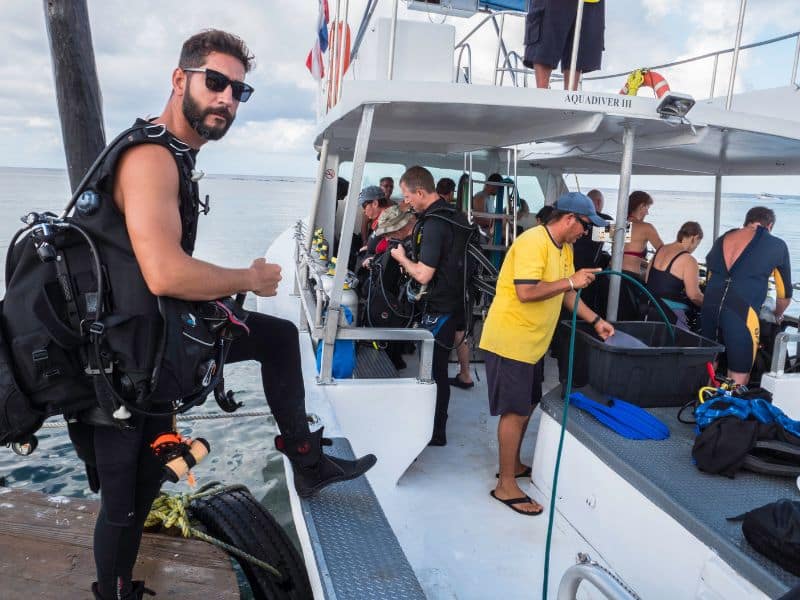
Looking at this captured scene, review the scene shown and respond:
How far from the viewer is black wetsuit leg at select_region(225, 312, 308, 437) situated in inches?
84.8

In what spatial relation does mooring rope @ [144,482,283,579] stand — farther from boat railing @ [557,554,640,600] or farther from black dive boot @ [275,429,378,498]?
boat railing @ [557,554,640,600]

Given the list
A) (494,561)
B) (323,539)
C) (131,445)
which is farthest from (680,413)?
(131,445)

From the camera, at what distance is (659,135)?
382 cm

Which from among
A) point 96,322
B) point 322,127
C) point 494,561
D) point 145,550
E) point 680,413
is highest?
point 322,127

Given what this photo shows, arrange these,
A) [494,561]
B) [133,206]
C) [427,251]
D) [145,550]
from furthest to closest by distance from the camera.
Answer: [427,251], [494,561], [145,550], [133,206]

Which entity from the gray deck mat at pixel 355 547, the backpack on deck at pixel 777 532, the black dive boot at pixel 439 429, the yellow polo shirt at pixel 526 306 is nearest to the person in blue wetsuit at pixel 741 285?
the yellow polo shirt at pixel 526 306

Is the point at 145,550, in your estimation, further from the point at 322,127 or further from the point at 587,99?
the point at 587,99

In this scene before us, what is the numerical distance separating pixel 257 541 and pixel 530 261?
1.86 m

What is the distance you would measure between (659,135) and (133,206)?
3.37m

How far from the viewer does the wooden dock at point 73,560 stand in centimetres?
222

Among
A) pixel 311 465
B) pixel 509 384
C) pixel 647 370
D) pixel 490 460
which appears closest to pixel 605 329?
pixel 647 370

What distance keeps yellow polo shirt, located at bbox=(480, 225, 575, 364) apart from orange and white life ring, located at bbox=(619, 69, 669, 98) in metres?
1.27

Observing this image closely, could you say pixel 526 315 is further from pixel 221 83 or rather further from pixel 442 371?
pixel 221 83

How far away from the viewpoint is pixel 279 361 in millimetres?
2209
